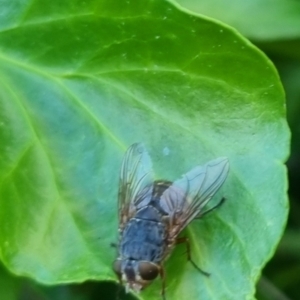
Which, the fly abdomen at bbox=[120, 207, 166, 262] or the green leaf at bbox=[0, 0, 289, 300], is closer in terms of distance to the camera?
the green leaf at bbox=[0, 0, 289, 300]

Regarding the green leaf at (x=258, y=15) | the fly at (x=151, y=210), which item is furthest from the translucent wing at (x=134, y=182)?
the green leaf at (x=258, y=15)

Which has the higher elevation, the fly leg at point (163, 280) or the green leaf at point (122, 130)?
the green leaf at point (122, 130)

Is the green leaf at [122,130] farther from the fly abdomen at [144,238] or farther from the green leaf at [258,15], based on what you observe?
the green leaf at [258,15]

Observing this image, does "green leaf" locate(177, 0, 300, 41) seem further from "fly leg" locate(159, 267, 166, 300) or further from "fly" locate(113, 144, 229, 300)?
"fly leg" locate(159, 267, 166, 300)

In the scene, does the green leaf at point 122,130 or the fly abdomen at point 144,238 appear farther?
the fly abdomen at point 144,238

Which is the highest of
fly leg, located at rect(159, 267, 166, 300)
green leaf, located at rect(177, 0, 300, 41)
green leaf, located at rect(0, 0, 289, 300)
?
green leaf, located at rect(177, 0, 300, 41)

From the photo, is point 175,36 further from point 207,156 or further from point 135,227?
point 135,227

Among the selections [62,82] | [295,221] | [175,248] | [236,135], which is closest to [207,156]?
[236,135]

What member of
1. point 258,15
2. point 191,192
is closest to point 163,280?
point 191,192

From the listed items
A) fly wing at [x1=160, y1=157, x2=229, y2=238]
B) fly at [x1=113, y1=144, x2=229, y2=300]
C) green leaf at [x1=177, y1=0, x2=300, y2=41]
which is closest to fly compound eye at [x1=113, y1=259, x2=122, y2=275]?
fly at [x1=113, y1=144, x2=229, y2=300]
